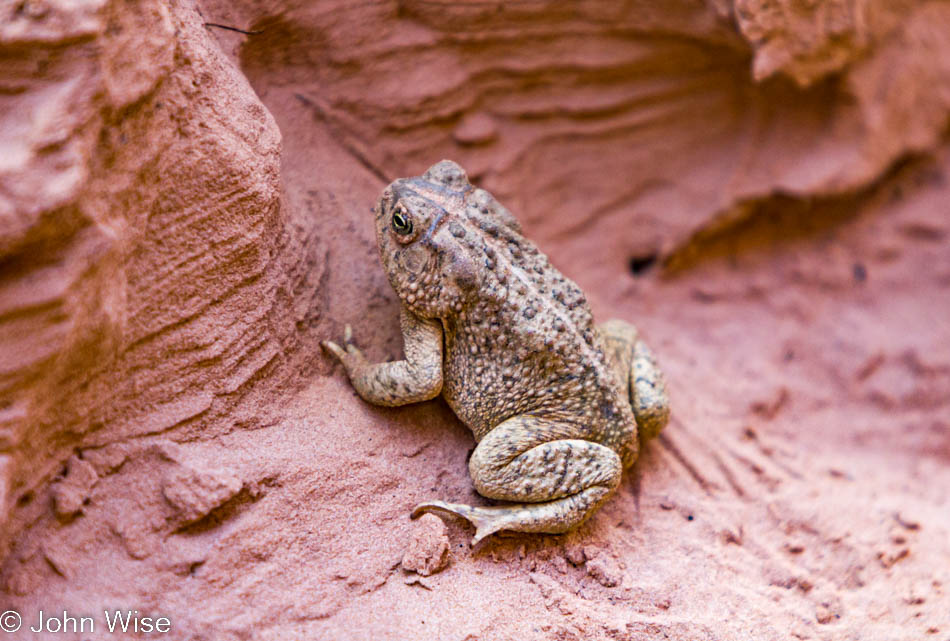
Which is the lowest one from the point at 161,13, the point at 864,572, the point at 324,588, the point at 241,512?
the point at 864,572

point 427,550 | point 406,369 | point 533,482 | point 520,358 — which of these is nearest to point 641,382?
point 520,358

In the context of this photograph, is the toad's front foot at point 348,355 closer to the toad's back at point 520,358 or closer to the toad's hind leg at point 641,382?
the toad's back at point 520,358

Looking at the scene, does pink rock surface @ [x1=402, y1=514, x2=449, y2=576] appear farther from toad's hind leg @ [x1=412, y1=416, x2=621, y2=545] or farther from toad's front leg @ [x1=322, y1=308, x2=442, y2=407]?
toad's front leg @ [x1=322, y1=308, x2=442, y2=407]

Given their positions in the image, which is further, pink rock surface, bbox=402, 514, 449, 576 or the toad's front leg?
the toad's front leg

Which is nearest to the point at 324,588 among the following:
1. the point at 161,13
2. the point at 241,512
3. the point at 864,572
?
the point at 241,512

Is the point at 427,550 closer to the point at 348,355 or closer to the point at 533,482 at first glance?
the point at 533,482

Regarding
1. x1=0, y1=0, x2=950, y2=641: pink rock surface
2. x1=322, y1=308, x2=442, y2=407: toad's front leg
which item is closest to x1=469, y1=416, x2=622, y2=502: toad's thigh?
x1=0, y1=0, x2=950, y2=641: pink rock surface

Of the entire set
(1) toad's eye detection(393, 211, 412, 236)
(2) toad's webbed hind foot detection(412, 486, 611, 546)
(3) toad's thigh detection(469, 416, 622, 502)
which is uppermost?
(1) toad's eye detection(393, 211, 412, 236)

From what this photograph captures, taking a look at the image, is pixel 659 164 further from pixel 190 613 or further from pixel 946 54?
pixel 190 613
